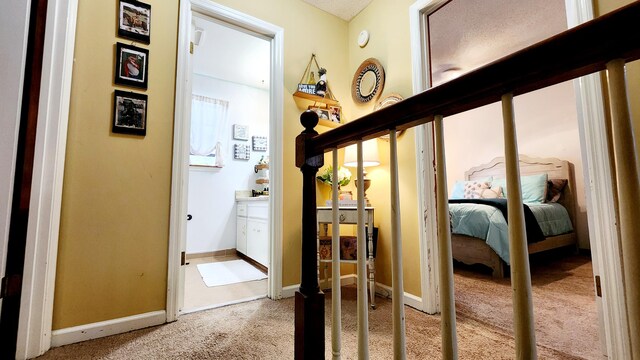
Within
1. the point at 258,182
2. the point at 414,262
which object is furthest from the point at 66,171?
the point at 258,182

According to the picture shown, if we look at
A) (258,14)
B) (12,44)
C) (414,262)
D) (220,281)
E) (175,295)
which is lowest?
(220,281)

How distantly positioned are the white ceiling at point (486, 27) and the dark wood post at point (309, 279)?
219cm

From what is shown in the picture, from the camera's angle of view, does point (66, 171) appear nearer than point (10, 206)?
No

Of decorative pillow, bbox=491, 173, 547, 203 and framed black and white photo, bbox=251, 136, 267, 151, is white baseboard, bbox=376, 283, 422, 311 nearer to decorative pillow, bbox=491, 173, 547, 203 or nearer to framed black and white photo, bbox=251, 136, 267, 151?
decorative pillow, bbox=491, 173, 547, 203

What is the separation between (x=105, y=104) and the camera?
64.4 inches

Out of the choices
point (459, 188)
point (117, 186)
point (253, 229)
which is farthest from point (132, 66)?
point (459, 188)

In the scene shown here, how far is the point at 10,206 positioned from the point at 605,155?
8.90 feet

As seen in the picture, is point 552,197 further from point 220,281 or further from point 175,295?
point 175,295

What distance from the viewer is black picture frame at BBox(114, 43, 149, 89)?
5.45ft

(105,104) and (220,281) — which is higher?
(105,104)

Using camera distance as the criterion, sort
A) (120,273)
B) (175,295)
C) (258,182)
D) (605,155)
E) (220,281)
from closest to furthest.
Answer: (605,155), (120,273), (175,295), (220,281), (258,182)

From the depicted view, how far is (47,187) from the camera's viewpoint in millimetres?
1417

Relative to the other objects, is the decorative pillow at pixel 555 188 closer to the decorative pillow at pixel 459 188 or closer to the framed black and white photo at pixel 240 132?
the decorative pillow at pixel 459 188

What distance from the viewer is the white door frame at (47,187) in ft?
4.41
